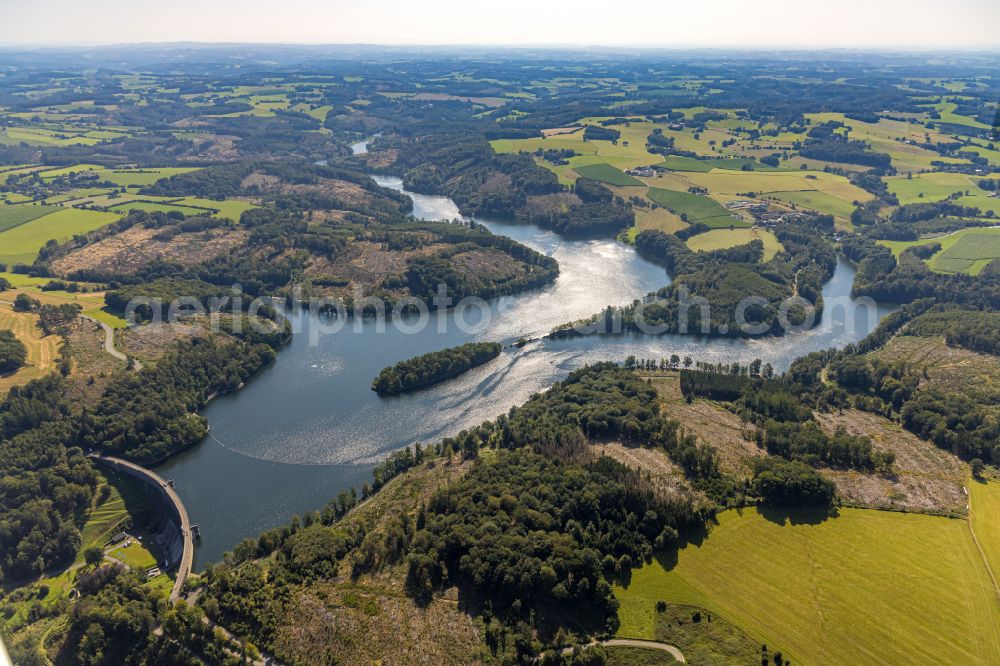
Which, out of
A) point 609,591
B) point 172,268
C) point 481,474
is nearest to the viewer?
point 609,591

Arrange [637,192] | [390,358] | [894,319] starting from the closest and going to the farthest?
[390,358] → [894,319] → [637,192]

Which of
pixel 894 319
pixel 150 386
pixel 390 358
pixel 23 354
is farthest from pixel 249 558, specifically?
pixel 894 319

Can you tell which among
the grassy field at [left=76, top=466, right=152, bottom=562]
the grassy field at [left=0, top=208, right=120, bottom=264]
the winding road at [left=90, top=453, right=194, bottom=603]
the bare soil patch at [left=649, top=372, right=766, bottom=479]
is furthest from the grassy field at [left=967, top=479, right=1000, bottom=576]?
the grassy field at [left=0, top=208, right=120, bottom=264]

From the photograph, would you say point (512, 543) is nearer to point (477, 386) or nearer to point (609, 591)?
point (609, 591)

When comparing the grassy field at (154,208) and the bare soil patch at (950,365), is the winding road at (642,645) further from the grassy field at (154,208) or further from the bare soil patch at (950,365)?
the grassy field at (154,208)

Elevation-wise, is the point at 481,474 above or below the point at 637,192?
below
